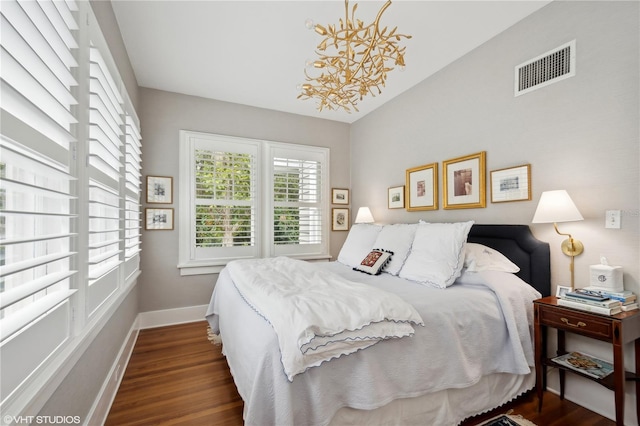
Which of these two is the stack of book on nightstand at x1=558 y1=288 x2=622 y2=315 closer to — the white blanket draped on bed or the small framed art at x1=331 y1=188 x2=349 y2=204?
the white blanket draped on bed

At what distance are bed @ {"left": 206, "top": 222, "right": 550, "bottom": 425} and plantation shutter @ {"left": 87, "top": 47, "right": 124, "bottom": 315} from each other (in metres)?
0.81

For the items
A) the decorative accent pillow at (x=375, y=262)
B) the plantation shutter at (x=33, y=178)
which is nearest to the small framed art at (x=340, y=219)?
the decorative accent pillow at (x=375, y=262)

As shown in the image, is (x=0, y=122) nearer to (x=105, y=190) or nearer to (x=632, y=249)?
(x=105, y=190)

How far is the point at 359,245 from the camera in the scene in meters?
3.29

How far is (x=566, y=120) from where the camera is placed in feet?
7.06

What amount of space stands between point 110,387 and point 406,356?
2.01m

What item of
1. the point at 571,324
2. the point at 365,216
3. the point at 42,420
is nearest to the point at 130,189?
the point at 42,420

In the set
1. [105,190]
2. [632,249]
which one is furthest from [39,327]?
[632,249]

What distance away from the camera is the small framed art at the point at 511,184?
2.37m

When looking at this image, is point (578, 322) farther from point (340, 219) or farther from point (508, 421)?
A: point (340, 219)

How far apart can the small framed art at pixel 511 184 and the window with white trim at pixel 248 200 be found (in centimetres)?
250

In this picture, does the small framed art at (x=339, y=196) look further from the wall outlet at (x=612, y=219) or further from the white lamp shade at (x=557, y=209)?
the wall outlet at (x=612, y=219)

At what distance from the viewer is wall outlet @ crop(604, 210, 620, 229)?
187 centimetres

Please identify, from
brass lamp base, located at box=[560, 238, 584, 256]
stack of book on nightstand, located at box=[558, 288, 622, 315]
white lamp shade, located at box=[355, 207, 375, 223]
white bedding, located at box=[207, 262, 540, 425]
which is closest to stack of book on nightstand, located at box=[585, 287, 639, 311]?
stack of book on nightstand, located at box=[558, 288, 622, 315]
